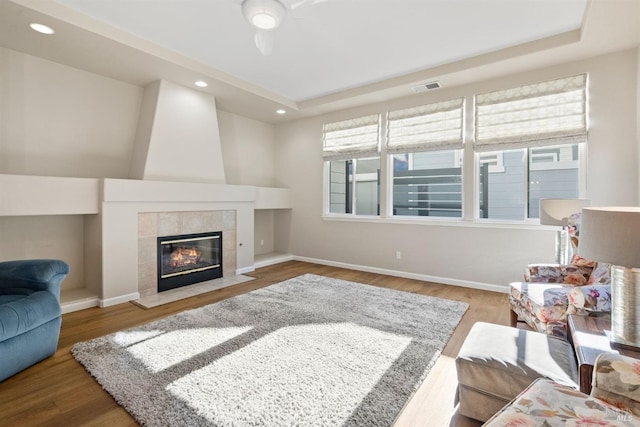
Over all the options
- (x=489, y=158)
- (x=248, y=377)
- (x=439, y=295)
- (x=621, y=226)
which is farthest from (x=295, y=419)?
(x=489, y=158)

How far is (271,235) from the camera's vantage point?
6332 mm

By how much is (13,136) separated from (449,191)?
5.27 m

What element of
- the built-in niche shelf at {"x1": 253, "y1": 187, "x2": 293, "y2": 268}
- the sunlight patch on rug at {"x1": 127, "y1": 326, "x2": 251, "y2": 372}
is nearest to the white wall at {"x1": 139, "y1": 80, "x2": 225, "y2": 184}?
the built-in niche shelf at {"x1": 253, "y1": 187, "x2": 293, "y2": 268}

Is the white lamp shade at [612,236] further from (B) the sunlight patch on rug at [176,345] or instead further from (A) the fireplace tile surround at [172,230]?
(A) the fireplace tile surround at [172,230]

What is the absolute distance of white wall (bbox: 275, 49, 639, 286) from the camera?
10.5 ft

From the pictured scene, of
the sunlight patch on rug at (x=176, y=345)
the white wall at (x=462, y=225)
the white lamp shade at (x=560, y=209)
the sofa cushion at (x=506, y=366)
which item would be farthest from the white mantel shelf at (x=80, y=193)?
the white lamp shade at (x=560, y=209)

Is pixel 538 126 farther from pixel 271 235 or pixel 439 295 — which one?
pixel 271 235

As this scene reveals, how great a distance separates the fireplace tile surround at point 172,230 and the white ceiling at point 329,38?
1.77 meters

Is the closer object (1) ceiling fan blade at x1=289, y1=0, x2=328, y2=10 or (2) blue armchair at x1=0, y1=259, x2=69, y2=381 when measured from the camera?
(2) blue armchair at x1=0, y1=259, x2=69, y2=381

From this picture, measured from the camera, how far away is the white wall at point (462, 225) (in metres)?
3.19

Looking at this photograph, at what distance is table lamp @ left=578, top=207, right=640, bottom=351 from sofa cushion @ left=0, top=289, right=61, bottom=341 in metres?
3.24

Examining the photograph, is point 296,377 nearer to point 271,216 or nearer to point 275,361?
point 275,361

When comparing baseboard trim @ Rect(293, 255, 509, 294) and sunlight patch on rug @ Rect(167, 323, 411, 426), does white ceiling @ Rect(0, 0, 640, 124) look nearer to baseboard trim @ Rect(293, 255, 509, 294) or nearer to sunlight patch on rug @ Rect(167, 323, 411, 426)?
baseboard trim @ Rect(293, 255, 509, 294)

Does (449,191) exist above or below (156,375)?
above
